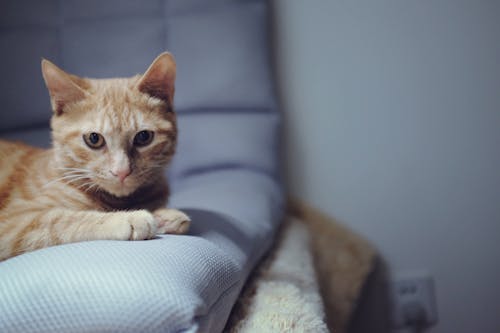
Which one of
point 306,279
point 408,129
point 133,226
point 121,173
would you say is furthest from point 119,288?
point 408,129

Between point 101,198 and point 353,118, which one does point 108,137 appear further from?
point 353,118

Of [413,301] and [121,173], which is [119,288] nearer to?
[121,173]

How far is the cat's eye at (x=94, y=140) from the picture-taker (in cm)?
87

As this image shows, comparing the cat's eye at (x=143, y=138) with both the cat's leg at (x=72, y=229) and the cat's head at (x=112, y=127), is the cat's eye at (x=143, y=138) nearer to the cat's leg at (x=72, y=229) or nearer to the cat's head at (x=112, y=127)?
the cat's head at (x=112, y=127)

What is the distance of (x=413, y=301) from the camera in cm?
165

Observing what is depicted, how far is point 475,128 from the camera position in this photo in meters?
1.62

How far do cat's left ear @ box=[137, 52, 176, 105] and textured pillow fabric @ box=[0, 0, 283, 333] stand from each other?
257 mm

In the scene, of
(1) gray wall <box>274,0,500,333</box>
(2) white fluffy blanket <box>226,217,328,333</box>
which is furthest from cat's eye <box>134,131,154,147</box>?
Answer: (1) gray wall <box>274,0,500,333</box>

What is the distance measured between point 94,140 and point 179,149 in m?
0.59

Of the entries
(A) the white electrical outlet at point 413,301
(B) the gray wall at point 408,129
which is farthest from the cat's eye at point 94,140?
(A) the white electrical outlet at point 413,301

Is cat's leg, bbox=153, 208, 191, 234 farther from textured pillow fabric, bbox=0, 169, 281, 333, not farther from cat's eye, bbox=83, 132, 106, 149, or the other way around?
cat's eye, bbox=83, 132, 106, 149

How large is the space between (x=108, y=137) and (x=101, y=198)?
0.43 feet

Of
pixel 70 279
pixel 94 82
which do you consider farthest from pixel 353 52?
pixel 70 279

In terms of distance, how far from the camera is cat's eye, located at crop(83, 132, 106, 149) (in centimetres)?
87
